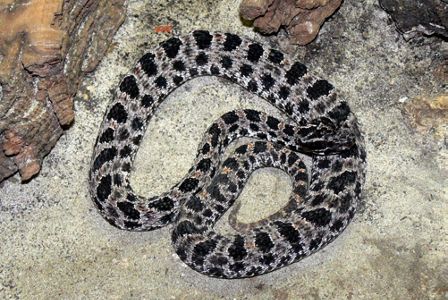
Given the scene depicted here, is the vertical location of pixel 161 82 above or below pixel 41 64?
below

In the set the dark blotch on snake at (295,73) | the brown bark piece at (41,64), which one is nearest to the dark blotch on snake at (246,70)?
the dark blotch on snake at (295,73)

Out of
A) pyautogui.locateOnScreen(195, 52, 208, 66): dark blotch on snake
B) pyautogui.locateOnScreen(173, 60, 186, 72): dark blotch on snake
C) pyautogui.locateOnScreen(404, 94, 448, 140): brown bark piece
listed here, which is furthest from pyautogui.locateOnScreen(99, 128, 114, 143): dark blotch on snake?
pyautogui.locateOnScreen(404, 94, 448, 140): brown bark piece

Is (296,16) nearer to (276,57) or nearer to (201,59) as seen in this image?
(276,57)

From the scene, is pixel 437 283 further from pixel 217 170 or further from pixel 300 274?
pixel 217 170

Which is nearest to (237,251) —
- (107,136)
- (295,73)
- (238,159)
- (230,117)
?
(238,159)

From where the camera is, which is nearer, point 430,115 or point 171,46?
point 430,115

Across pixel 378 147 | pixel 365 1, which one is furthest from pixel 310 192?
pixel 365 1
